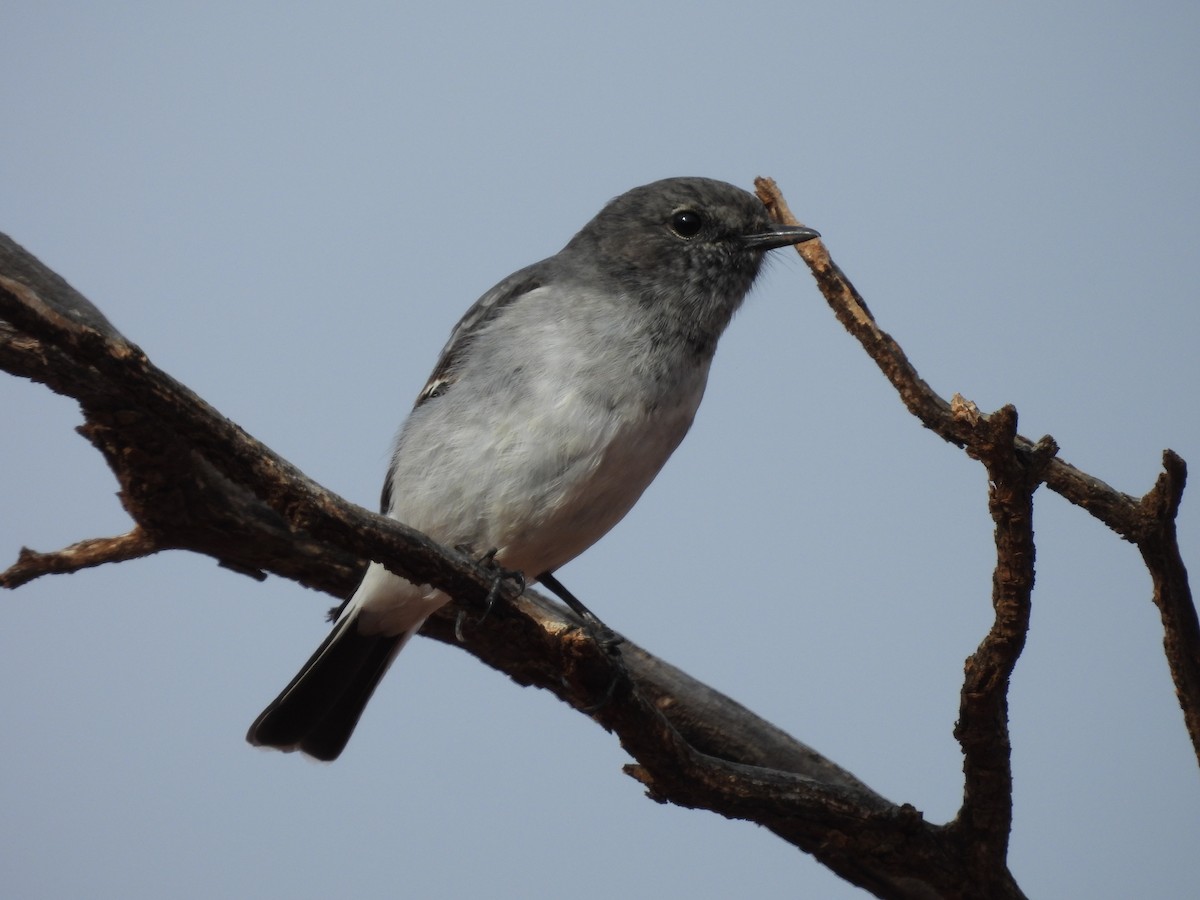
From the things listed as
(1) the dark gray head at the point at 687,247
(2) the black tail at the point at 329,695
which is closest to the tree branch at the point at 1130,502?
(1) the dark gray head at the point at 687,247

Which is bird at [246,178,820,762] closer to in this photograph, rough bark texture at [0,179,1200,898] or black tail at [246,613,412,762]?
black tail at [246,613,412,762]

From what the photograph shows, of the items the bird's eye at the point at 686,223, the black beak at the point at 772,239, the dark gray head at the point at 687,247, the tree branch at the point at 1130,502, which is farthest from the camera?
the bird's eye at the point at 686,223

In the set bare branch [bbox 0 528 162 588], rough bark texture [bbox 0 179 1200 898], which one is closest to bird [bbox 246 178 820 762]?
rough bark texture [bbox 0 179 1200 898]

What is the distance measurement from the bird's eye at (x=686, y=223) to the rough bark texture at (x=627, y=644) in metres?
0.45

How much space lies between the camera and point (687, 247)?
17.0ft

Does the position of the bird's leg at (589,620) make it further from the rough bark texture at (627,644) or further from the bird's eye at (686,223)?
the bird's eye at (686,223)

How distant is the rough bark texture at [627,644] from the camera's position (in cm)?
308

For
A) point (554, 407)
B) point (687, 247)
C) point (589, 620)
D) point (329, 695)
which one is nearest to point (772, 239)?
point (687, 247)

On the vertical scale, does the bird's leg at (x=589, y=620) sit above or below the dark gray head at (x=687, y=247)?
below

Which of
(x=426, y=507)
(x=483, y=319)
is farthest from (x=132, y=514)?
(x=483, y=319)

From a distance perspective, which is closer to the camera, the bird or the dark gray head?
the bird

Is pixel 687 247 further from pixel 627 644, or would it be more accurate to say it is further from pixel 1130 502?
pixel 1130 502

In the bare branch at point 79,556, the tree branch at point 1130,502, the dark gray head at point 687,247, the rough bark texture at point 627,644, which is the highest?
the dark gray head at point 687,247

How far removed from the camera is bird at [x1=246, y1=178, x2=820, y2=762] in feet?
14.5
